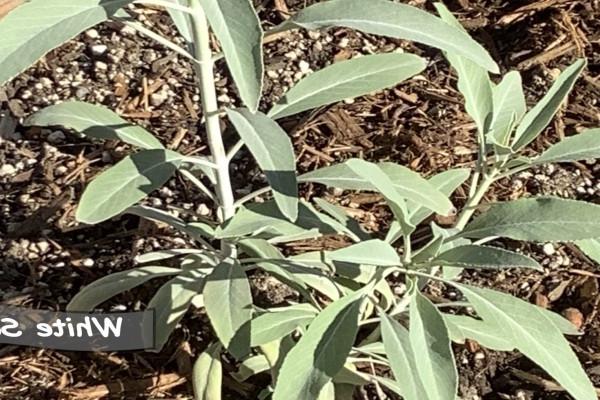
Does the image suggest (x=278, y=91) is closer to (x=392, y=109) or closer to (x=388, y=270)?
(x=392, y=109)

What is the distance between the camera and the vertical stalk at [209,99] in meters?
1.51

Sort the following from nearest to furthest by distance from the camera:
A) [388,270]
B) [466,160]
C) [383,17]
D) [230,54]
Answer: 1. [230,54]
2. [383,17]
3. [388,270]
4. [466,160]

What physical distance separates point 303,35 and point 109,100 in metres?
0.57

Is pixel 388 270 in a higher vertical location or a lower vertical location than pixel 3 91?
lower

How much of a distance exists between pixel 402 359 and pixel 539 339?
0.22m

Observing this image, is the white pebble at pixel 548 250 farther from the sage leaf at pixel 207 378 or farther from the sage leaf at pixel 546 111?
the sage leaf at pixel 207 378

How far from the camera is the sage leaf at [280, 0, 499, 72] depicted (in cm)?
141

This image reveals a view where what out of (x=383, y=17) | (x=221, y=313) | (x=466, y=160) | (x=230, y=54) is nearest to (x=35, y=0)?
(x=230, y=54)

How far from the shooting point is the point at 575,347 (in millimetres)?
2316

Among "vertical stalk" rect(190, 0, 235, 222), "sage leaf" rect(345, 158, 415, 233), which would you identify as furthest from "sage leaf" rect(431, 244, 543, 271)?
"vertical stalk" rect(190, 0, 235, 222)

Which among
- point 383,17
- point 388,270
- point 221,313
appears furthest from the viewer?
point 221,313

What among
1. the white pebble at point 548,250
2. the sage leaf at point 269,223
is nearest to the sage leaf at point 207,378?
the sage leaf at point 269,223

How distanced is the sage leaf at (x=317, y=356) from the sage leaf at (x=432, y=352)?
107 mm

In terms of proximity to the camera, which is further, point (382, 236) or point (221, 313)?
point (382, 236)
